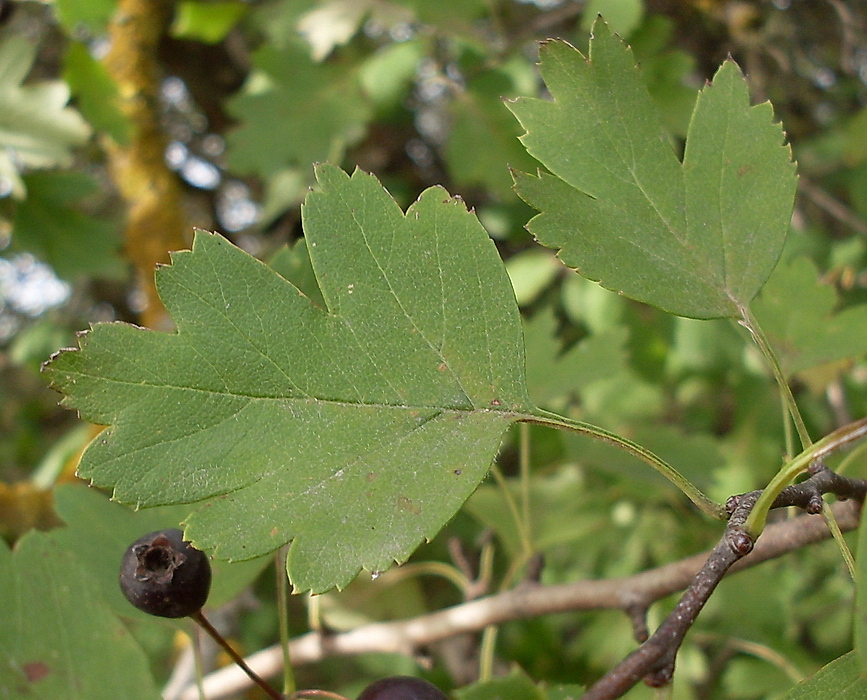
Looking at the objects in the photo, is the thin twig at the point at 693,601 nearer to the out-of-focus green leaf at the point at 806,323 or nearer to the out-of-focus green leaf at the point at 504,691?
the out-of-focus green leaf at the point at 504,691

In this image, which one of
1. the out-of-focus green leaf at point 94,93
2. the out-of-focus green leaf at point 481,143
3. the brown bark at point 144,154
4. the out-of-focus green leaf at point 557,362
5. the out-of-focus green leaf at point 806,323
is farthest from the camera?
the brown bark at point 144,154

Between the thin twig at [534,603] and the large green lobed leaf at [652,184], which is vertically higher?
the large green lobed leaf at [652,184]

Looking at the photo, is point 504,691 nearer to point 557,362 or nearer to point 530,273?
point 557,362

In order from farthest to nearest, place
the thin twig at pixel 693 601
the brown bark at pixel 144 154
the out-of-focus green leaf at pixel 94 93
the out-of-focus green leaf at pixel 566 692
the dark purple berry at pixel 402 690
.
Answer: the brown bark at pixel 144 154 → the out-of-focus green leaf at pixel 94 93 → the out-of-focus green leaf at pixel 566 692 → the dark purple berry at pixel 402 690 → the thin twig at pixel 693 601

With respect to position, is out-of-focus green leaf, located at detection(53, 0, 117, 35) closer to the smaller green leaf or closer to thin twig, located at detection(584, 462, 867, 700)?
thin twig, located at detection(584, 462, 867, 700)

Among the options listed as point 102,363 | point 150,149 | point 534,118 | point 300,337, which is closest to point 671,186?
point 534,118

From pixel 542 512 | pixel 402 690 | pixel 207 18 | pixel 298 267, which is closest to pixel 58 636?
pixel 402 690

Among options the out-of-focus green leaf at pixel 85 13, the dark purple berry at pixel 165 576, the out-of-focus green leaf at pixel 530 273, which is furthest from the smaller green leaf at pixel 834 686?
the out-of-focus green leaf at pixel 85 13
